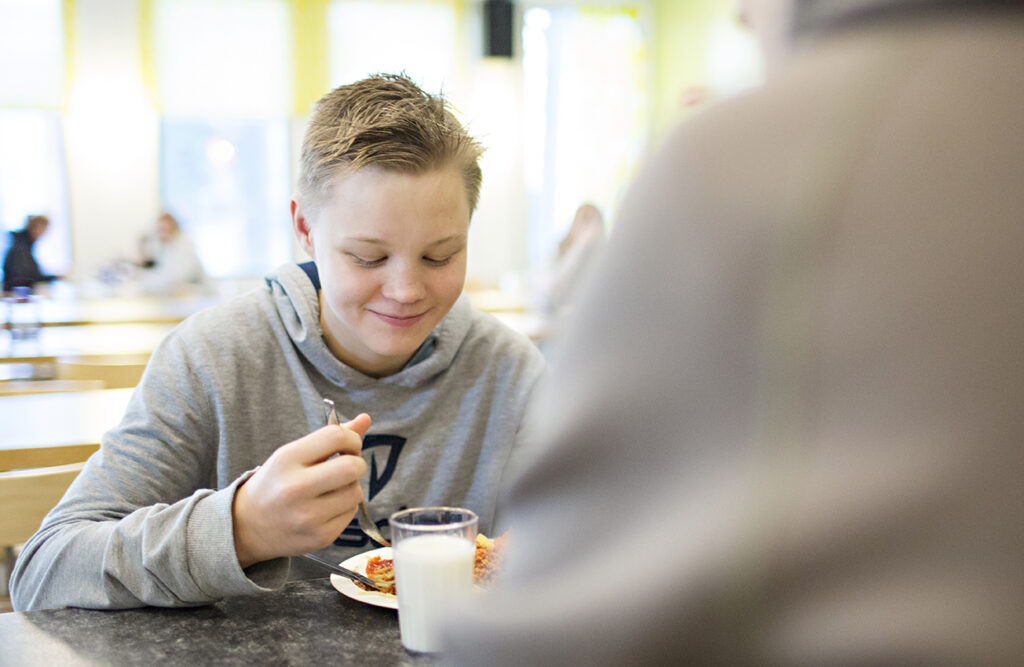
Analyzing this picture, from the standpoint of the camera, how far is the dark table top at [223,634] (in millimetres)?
800

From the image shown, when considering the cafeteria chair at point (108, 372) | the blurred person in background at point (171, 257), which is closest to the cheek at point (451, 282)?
the cafeteria chair at point (108, 372)

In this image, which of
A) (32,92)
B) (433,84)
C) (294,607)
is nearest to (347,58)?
(32,92)

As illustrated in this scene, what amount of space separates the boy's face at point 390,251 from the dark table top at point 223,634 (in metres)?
0.40

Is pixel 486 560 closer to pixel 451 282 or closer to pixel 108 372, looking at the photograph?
pixel 451 282

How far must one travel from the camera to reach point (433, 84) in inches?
52.8

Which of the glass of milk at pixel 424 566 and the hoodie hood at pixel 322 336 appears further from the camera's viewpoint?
the hoodie hood at pixel 322 336

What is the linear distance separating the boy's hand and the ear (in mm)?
432

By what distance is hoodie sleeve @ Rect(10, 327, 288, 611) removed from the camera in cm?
91

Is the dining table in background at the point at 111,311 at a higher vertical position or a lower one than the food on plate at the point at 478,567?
lower

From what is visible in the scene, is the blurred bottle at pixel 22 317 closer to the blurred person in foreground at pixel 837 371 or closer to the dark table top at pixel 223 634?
the dark table top at pixel 223 634

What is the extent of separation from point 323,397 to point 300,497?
46cm

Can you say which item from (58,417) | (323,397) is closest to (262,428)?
(323,397)

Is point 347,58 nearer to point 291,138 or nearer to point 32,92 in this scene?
point 291,138

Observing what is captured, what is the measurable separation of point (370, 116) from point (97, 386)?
1824mm
